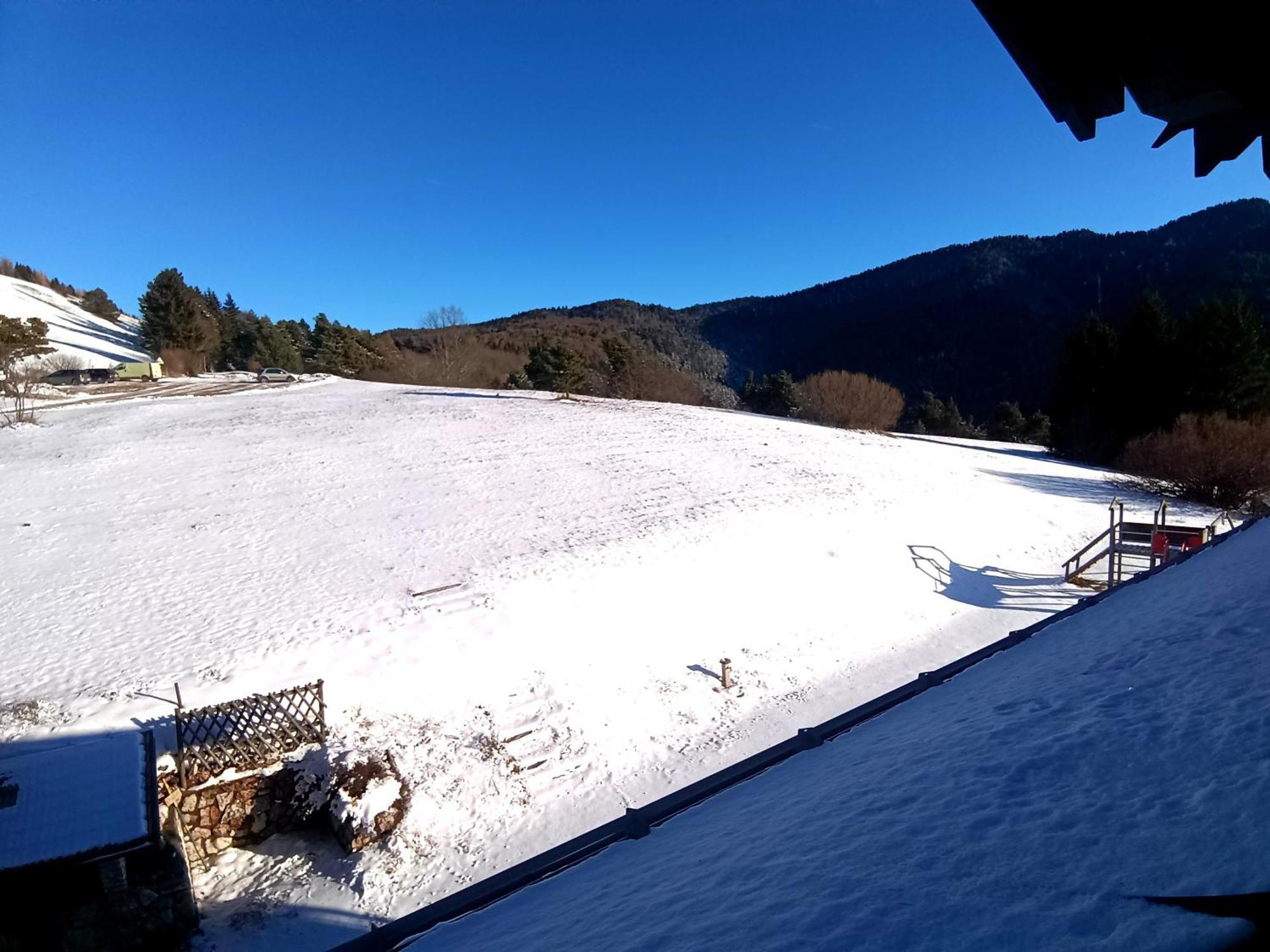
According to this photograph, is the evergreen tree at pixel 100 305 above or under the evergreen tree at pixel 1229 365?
above

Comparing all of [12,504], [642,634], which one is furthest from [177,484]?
[642,634]

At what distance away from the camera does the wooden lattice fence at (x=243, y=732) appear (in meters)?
8.23

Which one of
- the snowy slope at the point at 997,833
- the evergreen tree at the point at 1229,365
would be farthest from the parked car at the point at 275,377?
the evergreen tree at the point at 1229,365

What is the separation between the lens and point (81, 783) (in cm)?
677

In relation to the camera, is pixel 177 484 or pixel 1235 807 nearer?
pixel 1235 807

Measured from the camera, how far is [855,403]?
Answer: 4228 centimetres

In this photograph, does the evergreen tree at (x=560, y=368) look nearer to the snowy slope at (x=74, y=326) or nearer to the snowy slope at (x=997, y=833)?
the snowy slope at (x=997, y=833)

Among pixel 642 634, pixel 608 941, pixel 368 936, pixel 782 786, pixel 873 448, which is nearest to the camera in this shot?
pixel 608 941

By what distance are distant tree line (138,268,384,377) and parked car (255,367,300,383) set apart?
4.96 meters

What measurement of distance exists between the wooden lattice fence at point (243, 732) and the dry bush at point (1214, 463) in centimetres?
3286

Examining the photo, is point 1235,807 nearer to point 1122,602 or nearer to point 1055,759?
point 1055,759

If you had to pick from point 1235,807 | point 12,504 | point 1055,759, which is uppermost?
point 12,504

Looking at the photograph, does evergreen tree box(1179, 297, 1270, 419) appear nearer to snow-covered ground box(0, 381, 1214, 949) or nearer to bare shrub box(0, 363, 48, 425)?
snow-covered ground box(0, 381, 1214, 949)

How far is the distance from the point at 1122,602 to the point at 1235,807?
203 inches
